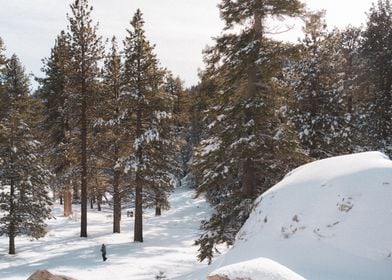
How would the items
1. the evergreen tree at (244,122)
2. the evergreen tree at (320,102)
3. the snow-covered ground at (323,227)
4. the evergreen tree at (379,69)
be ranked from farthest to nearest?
the evergreen tree at (379,69), the evergreen tree at (320,102), the evergreen tree at (244,122), the snow-covered ground at (323,227)

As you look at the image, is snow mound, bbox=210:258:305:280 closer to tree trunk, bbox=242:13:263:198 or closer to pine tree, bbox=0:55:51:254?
tree trunk, bbox=242:13:263:198

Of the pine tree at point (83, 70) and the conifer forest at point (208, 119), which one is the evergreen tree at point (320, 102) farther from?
the pine tree at point (83, 70)

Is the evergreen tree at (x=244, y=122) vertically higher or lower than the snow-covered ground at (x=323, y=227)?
higher

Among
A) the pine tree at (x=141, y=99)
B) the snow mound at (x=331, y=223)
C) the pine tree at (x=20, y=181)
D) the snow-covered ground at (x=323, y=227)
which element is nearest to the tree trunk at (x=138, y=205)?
the pine tree at (x=141, y=99)

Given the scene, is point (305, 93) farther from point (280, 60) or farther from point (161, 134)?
point (161, 134)

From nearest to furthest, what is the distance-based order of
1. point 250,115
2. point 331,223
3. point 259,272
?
point 259,272, point 331,223, point 250,115

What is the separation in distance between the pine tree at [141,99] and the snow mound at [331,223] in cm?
1477

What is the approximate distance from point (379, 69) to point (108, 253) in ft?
86.1

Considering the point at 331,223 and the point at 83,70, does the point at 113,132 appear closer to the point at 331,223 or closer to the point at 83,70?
the point at 83,70

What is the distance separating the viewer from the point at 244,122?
15883mm

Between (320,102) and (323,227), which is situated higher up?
(320,102)

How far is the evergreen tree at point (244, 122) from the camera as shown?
50.0 feet

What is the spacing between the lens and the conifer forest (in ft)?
51.3

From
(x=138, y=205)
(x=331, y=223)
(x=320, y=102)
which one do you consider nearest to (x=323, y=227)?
(x=331, y=223)
